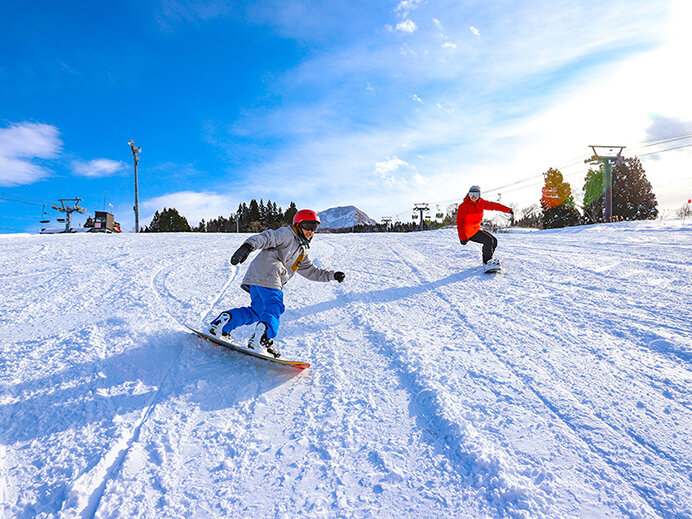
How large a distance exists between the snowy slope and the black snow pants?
1.74 metres

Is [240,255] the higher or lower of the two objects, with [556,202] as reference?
lower

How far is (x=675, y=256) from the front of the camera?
6.69m

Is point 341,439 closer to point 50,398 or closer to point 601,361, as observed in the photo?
point 50,398

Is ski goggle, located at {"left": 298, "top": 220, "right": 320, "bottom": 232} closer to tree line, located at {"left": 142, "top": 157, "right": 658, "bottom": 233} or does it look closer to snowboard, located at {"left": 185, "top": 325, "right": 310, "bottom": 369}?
snowboard, located at {"left": 185, "top": 325, "right": 310, "bottom": 369}

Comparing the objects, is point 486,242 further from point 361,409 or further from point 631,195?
point 631,195

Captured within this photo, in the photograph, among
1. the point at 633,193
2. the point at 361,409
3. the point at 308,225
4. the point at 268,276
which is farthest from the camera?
the point at 633,193

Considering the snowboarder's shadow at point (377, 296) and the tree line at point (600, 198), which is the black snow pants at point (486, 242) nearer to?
the snowboarder's shadow at point (377, 296)

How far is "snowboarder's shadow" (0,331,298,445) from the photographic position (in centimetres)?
234

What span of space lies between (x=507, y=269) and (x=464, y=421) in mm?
5331

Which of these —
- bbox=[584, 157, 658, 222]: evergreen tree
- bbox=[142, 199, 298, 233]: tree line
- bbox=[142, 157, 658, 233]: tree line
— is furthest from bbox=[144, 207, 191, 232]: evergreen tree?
bbox=[584, 157, 658, 222]: evergreen tree

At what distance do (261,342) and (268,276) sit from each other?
0.66m

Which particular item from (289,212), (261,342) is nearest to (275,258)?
(261,342)

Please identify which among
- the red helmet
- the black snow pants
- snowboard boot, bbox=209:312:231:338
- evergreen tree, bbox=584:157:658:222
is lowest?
snowboard boot, bbox=209:312:231:338

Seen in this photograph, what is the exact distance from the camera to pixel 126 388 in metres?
2.74
